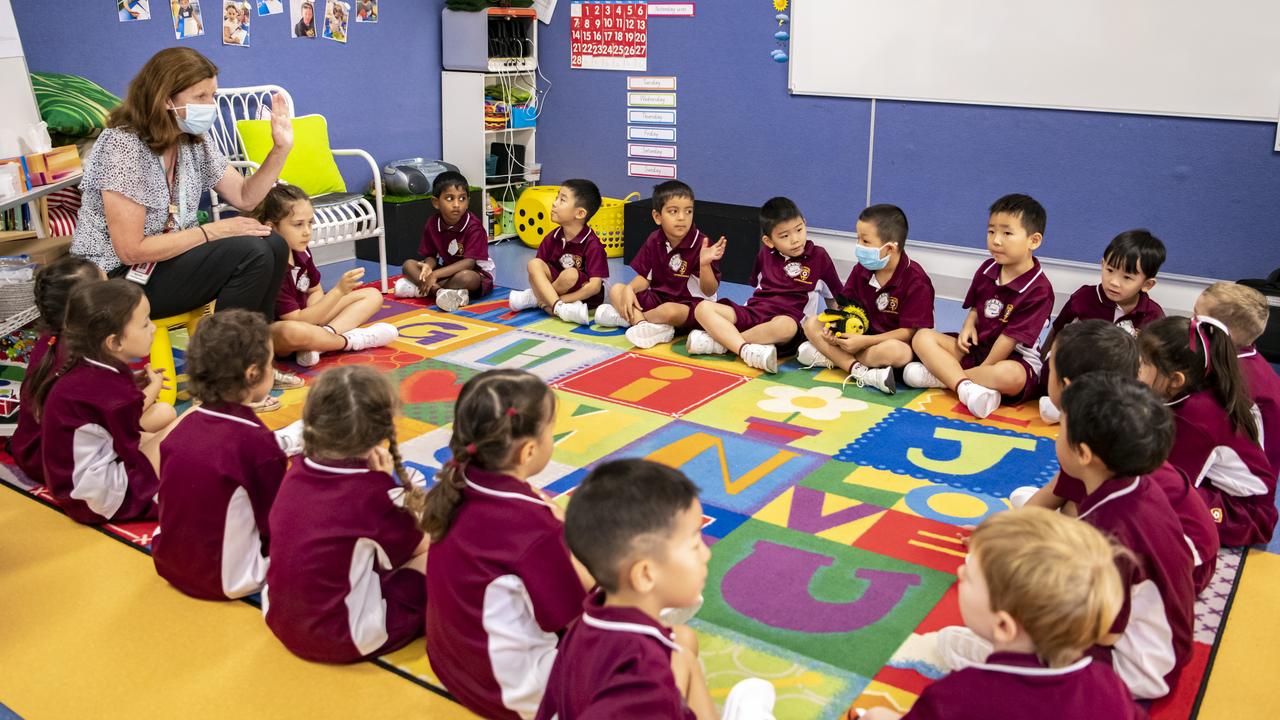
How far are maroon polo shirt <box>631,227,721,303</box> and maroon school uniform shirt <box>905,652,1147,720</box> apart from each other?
298cm

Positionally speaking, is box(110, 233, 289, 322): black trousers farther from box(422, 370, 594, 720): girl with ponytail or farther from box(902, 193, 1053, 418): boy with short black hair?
box(902, 193, 1053, 418): boy with short black hair

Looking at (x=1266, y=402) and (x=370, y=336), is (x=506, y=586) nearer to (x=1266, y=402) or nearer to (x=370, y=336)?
(x=1266, y=402)

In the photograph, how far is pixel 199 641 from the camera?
87.4 inches

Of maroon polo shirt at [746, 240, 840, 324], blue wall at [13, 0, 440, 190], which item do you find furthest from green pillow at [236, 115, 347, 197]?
maroon polo shirt at [746, 240, 840, 324]

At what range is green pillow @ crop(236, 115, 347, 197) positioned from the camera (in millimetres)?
5027

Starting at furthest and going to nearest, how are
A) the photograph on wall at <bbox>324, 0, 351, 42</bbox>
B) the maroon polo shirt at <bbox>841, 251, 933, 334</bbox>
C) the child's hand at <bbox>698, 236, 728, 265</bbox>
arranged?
the photograph on wall at <bbox>324, 0, 351, 42</bbox> → the child's hand at <bbox>698, 236, 728, 265</bbox> → the maroon polo shirt at <bbox>841, 251, 933, 334</bbox>

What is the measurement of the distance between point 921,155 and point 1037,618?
4196 mm

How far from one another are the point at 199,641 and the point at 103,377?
0.79m

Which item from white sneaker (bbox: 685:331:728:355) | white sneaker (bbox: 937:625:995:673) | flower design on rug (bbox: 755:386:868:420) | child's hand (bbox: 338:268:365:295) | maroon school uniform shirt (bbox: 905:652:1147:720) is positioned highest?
child's hand (bbox: 338:268:365:295)

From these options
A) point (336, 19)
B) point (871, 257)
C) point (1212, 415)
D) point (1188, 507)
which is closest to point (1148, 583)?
point (1188, 507)

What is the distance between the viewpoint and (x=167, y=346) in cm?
340

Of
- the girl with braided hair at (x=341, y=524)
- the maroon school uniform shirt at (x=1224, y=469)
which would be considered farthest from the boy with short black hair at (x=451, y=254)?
the maroon school uniform shirt at (x=1224, y=469)

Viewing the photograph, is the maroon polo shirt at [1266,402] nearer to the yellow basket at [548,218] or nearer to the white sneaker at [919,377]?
the white sneaker at [919,377]

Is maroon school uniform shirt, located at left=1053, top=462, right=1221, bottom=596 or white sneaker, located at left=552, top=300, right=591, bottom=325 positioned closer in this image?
maroon school uniform shirt, located at left=1053, top=462, right=1221, bottom=596
